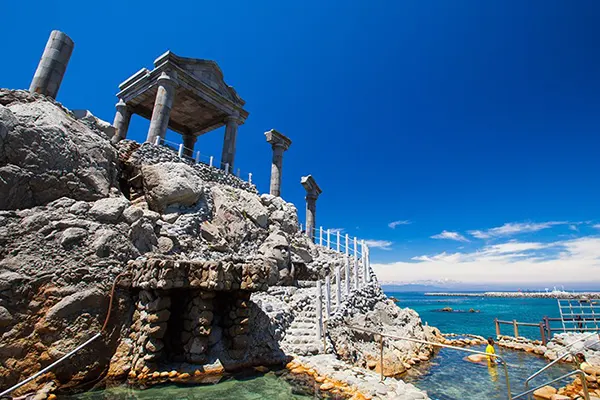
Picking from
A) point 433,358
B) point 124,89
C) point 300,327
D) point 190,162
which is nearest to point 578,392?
point 433,358

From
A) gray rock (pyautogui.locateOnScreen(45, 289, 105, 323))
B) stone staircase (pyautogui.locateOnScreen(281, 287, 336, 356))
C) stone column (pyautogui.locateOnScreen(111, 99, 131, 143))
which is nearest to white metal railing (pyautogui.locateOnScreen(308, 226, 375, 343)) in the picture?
stone staircase (pyautogui.locateOnScreen(281, 287, 336, 356))

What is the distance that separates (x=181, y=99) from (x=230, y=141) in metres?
5.03

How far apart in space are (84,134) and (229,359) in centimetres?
976

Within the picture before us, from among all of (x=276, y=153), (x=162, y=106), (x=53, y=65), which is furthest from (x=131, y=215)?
(x=276, y=153)

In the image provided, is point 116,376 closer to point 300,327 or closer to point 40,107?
point 300,327

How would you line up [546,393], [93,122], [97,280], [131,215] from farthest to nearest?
[93,122], [546,393], [131,215], [97,280]

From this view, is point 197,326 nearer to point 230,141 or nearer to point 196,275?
point 196,275

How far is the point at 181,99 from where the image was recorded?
21.2 meters

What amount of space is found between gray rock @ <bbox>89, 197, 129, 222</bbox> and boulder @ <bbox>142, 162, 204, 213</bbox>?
266 centimetres

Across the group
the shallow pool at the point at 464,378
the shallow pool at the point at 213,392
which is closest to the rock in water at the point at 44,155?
the shallow pool at the point at 213,392

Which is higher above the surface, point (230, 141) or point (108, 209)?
point (230, 141)

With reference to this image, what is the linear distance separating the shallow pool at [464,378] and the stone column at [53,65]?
1838 centimetres

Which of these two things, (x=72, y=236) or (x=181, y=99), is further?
(x=181, y=99)

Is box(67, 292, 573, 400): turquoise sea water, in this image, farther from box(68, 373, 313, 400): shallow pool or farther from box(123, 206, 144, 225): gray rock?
box(123, 206, 144, 225): gray rock
